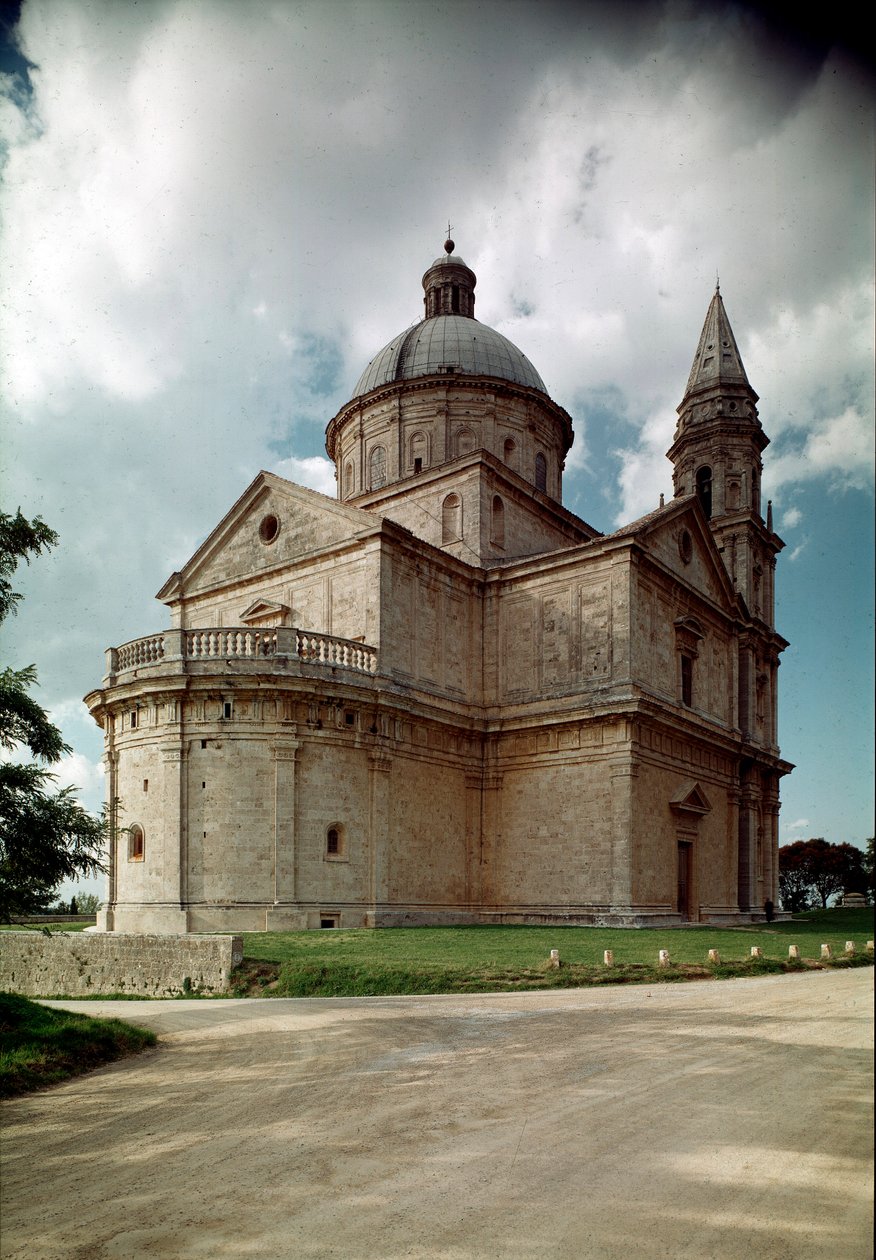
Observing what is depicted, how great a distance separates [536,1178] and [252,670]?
65.2 feet

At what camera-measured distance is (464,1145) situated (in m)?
7.31

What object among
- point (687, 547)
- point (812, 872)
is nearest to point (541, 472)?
point (687, 547)

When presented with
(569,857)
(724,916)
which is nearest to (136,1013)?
(569,857)

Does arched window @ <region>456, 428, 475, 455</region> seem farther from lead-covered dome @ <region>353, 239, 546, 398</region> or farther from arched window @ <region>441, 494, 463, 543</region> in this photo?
arched window @ <region>441, 494, 463, 543</region>

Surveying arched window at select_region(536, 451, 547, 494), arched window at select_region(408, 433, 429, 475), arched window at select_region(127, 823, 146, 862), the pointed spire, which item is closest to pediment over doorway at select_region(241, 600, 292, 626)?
arched window at select_region(127, 823, 146, 862)

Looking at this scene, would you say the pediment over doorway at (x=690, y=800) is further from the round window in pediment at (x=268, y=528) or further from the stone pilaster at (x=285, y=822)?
the round window in pediment at (x=268, y=528)

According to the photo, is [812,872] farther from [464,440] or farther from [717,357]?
[464,440]

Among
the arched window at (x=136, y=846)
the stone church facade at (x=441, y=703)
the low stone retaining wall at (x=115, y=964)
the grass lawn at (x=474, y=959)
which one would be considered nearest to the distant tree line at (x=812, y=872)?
the stone church facade at (x=441, y=703)

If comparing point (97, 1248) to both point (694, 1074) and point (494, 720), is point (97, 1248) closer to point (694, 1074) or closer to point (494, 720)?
point (694, 1074)

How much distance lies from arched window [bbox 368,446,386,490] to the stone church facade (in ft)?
0.40

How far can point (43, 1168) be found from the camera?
7488mm

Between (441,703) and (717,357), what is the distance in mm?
23776

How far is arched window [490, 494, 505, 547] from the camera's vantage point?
114 ft

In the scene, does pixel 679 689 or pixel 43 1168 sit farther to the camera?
pixel 679 689
